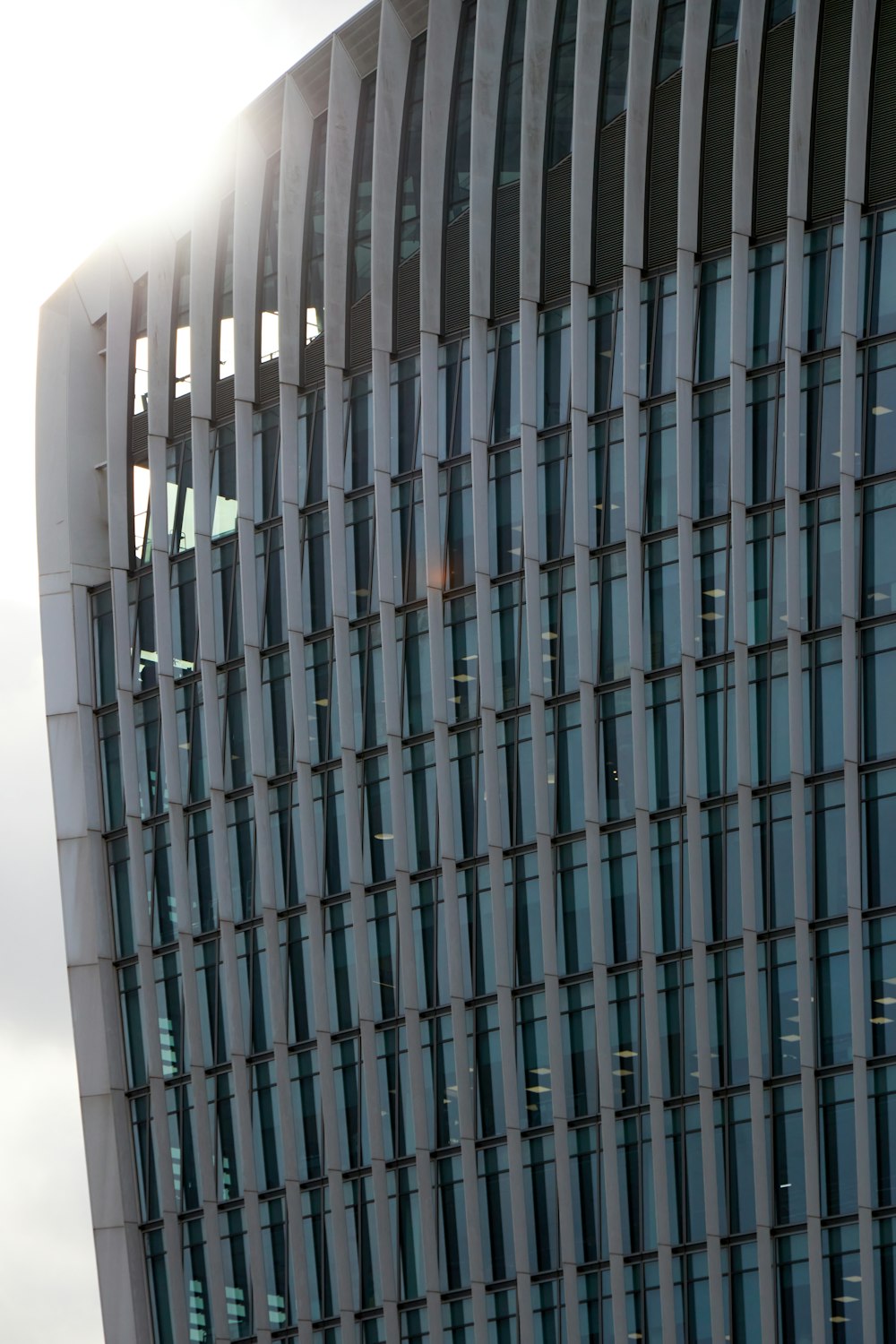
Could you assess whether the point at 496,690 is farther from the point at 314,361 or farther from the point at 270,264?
the point at 270,264

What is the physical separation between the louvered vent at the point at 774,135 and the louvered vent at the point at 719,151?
2.30ft

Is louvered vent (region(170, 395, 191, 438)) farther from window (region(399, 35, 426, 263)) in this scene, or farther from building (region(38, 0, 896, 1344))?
window (region(399, 35, 426, 263))

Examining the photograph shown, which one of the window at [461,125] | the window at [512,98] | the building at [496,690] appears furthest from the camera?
the window at [461,125]

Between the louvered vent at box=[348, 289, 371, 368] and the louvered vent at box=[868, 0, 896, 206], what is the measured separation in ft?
40.7

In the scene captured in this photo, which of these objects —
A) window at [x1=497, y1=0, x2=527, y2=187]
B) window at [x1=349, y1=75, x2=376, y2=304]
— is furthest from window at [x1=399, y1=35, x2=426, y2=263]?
window at [x1=497, y1=0, x2=527, y2=187]

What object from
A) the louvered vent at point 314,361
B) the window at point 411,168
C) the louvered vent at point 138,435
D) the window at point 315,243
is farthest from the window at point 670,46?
the louvered vent at point 138,435

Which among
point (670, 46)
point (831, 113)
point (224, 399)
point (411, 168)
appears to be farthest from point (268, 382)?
point (831, 113)

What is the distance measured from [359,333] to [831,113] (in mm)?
12040

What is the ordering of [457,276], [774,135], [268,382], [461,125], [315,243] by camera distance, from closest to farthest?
[774,135] → [457,276] → [461,125] → [315,243] → [268,382]

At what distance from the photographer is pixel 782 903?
4341 centimetres

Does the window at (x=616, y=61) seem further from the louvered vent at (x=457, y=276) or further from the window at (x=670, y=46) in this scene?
the louvered vent at (x=457, y=276)

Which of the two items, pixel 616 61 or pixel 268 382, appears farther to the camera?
pixel 268 382

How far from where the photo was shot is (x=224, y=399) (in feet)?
176

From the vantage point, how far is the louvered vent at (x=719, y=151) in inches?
1789
